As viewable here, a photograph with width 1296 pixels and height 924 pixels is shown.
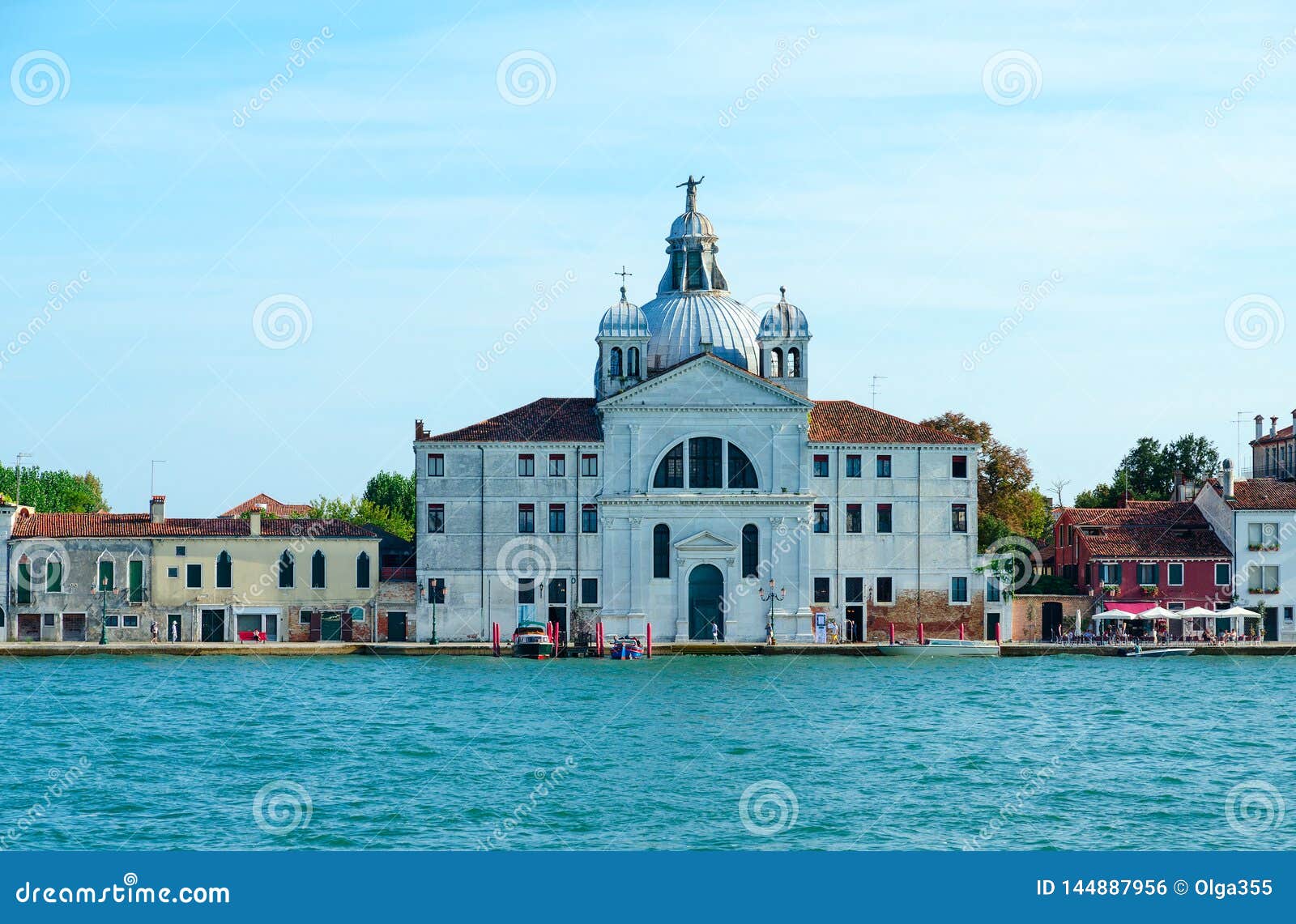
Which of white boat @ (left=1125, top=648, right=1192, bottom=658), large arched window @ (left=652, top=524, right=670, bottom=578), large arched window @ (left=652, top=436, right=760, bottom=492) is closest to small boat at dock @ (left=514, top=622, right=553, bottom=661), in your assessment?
large arched window @ (left=652, top=524, right=670, bottom=578)

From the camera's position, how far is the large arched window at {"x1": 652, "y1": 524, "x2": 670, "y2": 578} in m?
54.0

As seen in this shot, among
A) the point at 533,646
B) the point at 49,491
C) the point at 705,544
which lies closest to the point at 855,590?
the point at 705,544

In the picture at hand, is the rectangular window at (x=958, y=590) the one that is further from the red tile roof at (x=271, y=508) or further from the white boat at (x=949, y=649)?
the red tile roof at (x=271, y=508)

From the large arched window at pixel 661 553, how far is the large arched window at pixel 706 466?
141 cm

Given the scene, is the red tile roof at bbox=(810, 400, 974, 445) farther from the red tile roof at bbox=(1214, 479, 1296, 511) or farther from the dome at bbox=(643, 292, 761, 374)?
the red tile roof at bbox=(1214, 479, 1296, 511)

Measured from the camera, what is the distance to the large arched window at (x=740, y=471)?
53781 millimetres

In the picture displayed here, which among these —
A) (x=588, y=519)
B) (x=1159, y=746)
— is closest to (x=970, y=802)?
(x=1159, y=746)

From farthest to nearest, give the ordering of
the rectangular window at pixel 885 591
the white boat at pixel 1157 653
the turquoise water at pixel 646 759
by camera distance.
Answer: the rectangular window at pixel 885 591 < the white boat at pixel 1157 653 < the turquoise water at pixel 646 759

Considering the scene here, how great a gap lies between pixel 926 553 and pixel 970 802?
29.9 metres

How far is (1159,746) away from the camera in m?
31.2

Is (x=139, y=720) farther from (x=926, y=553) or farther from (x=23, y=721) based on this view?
(x=926, y=553)

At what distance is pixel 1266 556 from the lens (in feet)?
179

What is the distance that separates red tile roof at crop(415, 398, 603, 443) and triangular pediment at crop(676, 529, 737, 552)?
154 inches

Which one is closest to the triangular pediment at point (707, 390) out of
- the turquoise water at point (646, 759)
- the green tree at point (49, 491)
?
the turquoise water at point (646, 759)
